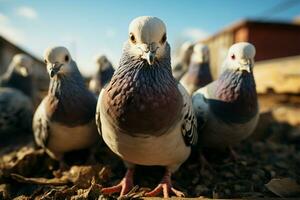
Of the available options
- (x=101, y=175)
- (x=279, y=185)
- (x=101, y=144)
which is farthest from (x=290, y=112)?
(x=101, y=175)

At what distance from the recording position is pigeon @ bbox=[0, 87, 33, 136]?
4586mm

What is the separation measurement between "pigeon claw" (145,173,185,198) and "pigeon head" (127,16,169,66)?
118 cm

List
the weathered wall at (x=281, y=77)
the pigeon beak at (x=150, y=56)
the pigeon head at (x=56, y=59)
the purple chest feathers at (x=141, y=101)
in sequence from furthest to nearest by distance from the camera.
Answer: the weathered wall at (x=281, y=77), the pigeon head at (x=56, y=59), the purple chest feathers at (x=141, y=101), the pigeon beak at (x=150, y=56)

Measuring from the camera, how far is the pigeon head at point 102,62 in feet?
16.5

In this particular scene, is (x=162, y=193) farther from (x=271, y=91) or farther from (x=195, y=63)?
(x=271, y=91)

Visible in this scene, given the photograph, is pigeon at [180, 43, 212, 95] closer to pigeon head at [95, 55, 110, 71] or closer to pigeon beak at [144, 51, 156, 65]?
pigeon head at [95, 55, 110, 71]

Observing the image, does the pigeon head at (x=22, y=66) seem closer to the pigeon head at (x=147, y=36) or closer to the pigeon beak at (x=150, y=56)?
the pigeon head at (x=147, y=36)

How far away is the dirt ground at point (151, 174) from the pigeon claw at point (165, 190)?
9 centimetres

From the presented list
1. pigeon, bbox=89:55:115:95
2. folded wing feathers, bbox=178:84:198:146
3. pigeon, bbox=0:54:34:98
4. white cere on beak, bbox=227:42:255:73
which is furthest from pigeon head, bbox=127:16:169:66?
pigeon, bbox=0:54:34:98

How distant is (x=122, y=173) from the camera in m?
3.42

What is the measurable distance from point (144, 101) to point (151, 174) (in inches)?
44.9

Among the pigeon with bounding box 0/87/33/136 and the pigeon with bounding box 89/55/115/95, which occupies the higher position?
the pigeon with bounding box 89/55/115/95

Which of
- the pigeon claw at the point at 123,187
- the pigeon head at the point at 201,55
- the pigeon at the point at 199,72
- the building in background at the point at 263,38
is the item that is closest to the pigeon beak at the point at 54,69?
the pigeon claw at the point at 123,187

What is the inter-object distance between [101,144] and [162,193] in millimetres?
1236
